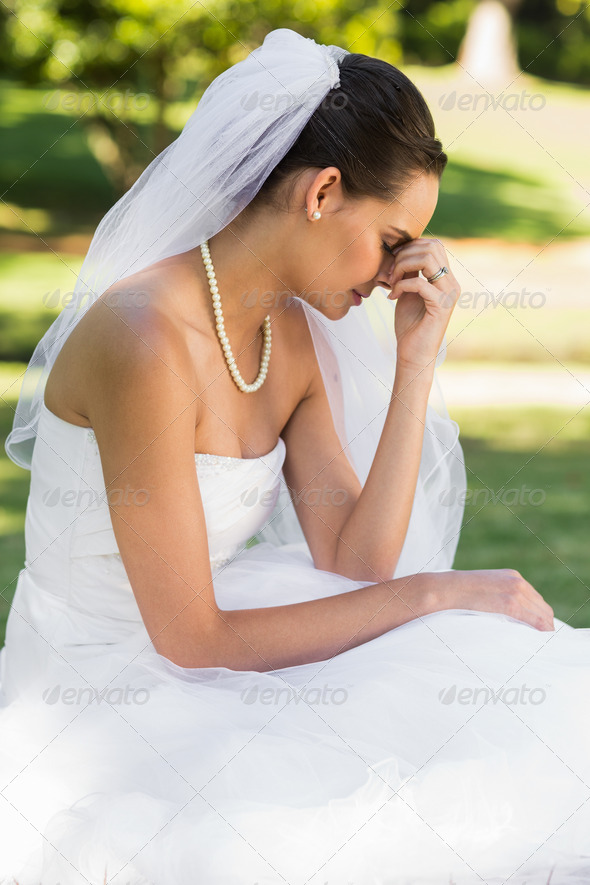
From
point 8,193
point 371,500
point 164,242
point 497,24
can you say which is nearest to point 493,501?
point 371,500

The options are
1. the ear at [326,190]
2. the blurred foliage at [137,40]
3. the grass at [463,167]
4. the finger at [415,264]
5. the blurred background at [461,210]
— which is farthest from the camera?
the grass at [463,167]

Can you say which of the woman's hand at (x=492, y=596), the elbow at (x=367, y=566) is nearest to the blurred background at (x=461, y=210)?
the elbow at (x=367, y=566)

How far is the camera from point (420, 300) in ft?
9.18

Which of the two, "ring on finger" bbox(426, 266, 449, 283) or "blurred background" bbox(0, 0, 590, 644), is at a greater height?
"ring on finger" bbox(426, 266, 449, 283)

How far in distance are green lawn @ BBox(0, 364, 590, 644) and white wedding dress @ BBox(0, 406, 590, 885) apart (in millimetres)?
1634

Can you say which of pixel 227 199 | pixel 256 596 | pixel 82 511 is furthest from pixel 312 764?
pixel 227 199

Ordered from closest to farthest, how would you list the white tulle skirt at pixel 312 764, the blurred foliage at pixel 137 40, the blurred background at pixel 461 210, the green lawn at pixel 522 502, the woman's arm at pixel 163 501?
the white tulle skirt at pixel 312 764, the woman's arm at pixel 163 501, the green lawn at pixel 522 502, the blurred background at pixel 461 210, the blurred foliage at pixel 137 40

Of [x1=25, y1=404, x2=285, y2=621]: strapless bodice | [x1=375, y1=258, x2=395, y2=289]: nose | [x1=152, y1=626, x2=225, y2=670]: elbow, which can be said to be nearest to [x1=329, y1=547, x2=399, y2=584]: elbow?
[x1=25, y1=404, x2=285, y2=621]: strapless bodice

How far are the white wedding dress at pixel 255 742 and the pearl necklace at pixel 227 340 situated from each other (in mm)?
249

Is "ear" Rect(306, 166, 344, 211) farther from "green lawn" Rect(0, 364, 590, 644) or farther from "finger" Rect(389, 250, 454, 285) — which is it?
"green lawn" Rect(0, 364, 590, 644)

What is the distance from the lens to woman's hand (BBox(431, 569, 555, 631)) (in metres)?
2.42

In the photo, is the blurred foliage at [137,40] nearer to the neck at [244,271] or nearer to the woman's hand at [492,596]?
the neck at [244,271]

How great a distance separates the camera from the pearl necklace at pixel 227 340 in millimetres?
2504

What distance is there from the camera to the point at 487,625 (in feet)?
7.70
